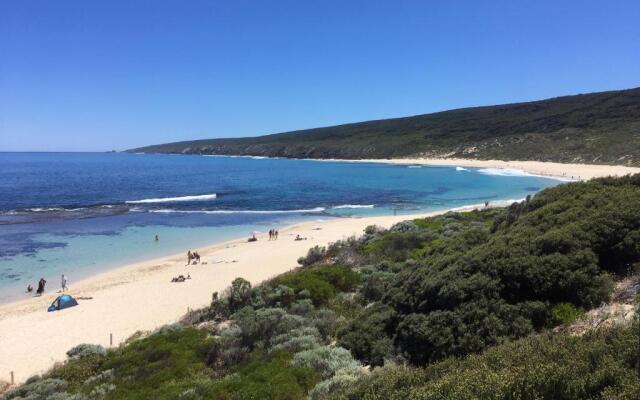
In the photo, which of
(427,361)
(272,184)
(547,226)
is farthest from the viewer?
(272,184)

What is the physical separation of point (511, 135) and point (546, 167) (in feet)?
105

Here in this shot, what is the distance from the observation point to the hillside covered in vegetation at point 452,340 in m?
4.10

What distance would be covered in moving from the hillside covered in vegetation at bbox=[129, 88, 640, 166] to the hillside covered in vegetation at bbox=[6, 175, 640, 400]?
66.5 metres

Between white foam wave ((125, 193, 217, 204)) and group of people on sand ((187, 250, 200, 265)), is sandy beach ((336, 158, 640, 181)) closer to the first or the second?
group of people on sand ((187, 250, 200, 265))

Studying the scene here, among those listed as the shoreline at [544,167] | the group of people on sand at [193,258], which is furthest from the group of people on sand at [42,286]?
the shoreline at [544,167]

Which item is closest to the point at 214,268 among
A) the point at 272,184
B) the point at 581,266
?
the point at 581,266

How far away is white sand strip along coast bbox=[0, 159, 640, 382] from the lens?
12898mm

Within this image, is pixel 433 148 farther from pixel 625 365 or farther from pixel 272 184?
pixel 625 365

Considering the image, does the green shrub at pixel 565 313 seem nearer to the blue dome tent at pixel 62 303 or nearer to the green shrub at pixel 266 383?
the green shrub at pixel 266 383

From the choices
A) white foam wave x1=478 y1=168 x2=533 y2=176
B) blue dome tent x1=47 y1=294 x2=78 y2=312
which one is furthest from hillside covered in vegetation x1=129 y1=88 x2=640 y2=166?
blue dome tent x1=47 y1=294 x2=78 y2=312

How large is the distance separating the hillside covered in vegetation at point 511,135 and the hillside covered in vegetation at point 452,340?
66506 millimetres

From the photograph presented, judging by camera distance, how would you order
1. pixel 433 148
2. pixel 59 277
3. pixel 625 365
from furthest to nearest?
pixel 433 148, pixel 59 277, pixel 625 365

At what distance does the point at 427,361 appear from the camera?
6.49 m

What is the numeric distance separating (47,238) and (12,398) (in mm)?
24650
